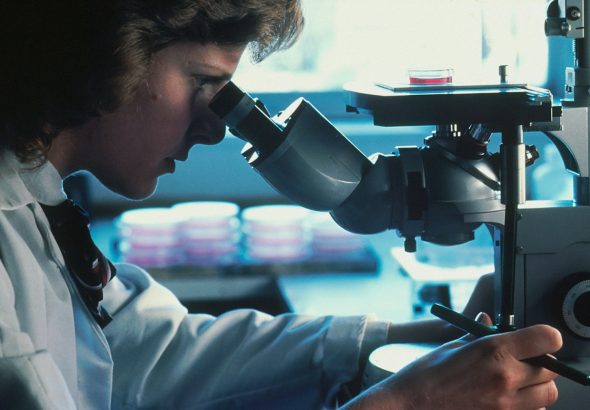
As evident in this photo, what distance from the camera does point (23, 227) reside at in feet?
4.10

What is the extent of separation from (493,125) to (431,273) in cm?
108

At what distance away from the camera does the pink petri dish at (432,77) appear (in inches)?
50.4

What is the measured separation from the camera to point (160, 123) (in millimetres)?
1321

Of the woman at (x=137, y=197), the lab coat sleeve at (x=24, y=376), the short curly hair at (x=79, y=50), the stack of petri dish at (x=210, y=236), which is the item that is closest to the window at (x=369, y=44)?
the stack of petri dish at (x=210, y=236)

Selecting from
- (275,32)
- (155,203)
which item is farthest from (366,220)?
(155,203)

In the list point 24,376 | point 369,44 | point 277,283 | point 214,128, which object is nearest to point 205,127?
point 214,128

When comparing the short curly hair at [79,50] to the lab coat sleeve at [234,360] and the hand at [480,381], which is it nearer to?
the lab coat sleeve at [234,360]

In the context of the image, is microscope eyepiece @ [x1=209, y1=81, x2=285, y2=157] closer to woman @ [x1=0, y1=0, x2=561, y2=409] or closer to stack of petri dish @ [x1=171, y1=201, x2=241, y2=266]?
woman @ [x1=0, y1=0, x2=561, y2=409]

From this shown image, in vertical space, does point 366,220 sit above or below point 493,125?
below

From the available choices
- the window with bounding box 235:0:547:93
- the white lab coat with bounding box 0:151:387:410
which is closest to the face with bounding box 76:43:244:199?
the white lab coat with bounding box 0:151:387:410

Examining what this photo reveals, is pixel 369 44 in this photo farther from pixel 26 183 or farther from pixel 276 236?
pixel 26 183

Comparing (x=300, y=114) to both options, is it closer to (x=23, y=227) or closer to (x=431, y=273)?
(x=23, y=227)

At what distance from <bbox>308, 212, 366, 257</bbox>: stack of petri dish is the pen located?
1.49m

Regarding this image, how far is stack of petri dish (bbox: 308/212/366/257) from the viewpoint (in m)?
2.66
